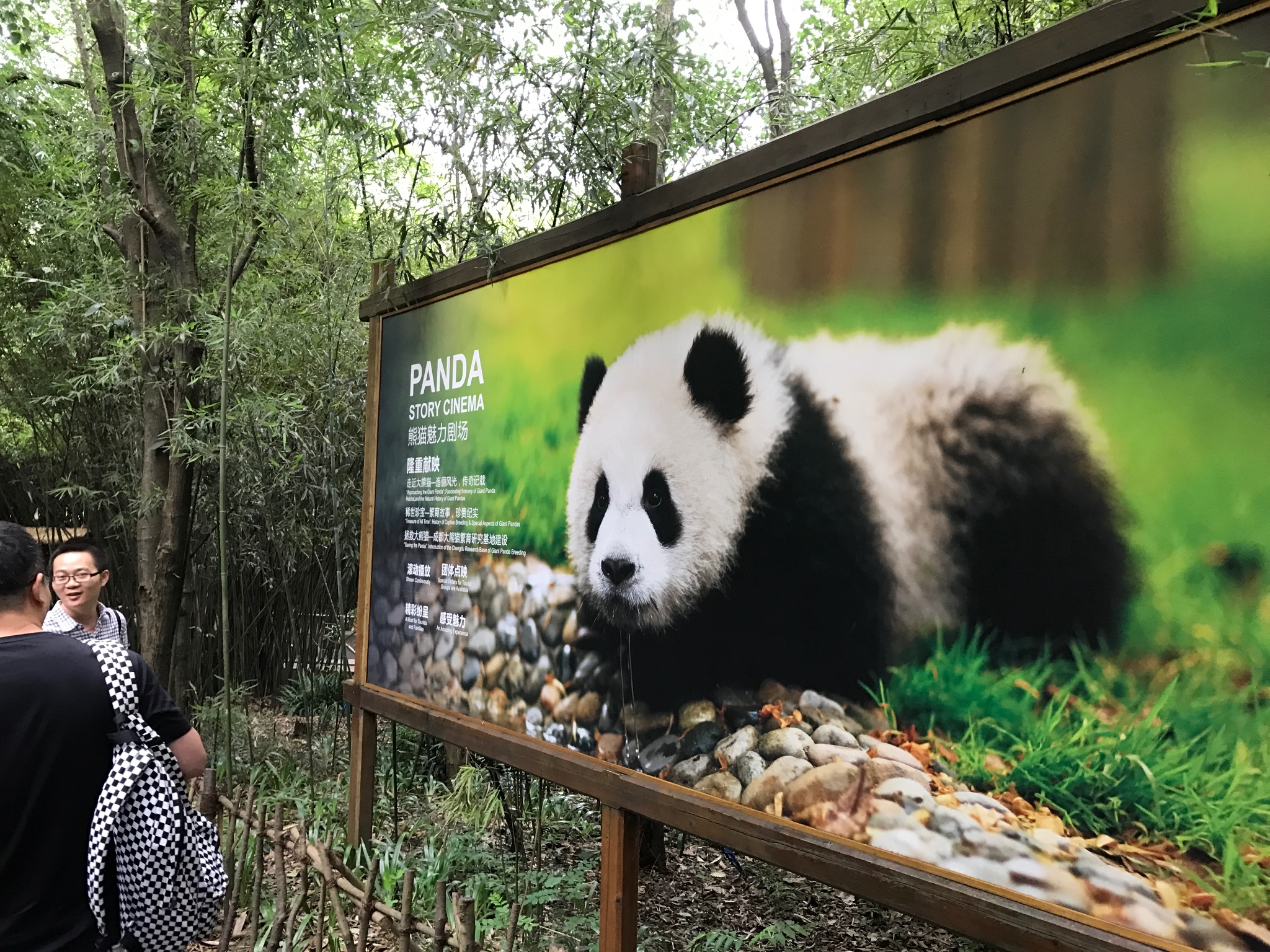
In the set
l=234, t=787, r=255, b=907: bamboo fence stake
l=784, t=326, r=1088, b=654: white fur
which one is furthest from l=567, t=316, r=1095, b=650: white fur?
l=234, t=787, r=255, b=907: bamboo fence stake

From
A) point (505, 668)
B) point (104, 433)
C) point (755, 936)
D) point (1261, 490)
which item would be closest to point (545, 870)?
point (755, 936)

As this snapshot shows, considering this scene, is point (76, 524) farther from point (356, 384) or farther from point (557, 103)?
point (557, 103)

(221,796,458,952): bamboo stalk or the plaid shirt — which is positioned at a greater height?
the plaid shirt

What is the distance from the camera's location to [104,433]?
5.63m

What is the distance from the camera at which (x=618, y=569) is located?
2264 mm

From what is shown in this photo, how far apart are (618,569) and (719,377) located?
0.58m

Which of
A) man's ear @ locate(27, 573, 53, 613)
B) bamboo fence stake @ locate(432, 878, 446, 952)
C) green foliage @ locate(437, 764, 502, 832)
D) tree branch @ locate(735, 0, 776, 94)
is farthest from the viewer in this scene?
tree branch @ locate(735, 0, 776, 94)

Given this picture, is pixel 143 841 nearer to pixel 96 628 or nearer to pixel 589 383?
pixel 96 628

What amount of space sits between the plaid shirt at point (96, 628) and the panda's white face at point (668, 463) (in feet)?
4.34

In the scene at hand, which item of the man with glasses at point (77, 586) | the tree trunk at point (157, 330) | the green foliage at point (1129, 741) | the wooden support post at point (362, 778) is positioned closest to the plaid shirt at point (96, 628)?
the man with glasses at point (77, 586)

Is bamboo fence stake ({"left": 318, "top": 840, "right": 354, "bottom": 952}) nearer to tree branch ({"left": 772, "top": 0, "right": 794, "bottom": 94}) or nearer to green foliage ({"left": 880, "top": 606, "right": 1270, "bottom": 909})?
green foliage ({"left": 880, "top": 606, "right": 1270, "bottom": 909})

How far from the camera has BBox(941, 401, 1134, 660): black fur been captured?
4.45 feet

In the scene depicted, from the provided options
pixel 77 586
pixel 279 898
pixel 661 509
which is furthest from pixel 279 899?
pixel 661 509

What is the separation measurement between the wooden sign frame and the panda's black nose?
47cm
